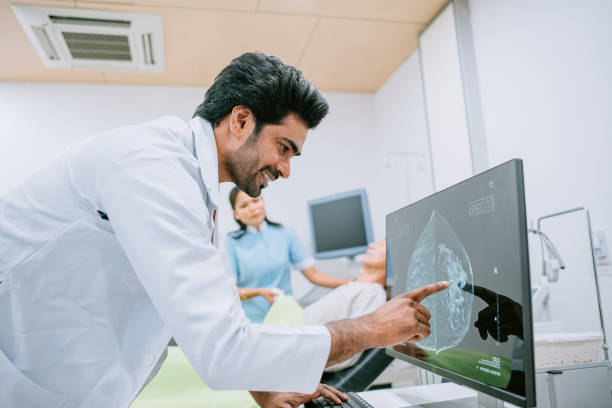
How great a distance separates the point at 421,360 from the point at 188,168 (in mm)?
753

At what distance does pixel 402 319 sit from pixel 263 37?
2.80 metres

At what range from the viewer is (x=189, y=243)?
32.6 inches

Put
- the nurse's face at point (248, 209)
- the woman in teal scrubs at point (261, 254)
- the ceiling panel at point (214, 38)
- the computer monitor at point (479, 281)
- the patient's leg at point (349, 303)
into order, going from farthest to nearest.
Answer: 1. the nurse's face at point (248, 209)
2. the woman in teal scrubs at point (261, 254)
3. the ceiling panel at point (214, 38)
4. the patient's leg at point (349, 303)
5. the computer monitor at point (479, 281)

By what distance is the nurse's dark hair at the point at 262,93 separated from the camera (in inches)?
50.4

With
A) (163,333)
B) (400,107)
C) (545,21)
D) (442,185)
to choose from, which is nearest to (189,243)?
(163,333)

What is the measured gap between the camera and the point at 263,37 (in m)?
3.28

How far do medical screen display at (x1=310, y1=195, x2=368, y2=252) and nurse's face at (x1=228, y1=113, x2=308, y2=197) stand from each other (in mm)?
2120

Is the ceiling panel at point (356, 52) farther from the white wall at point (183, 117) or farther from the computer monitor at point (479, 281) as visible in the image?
the computer monitor at point (479, 281)

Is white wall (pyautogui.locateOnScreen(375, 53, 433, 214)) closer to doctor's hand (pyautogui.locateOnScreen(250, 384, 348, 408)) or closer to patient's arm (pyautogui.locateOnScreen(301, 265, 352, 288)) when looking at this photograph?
patient's arm (pyautogui.locateOnScreen(301, 265, 352, 288))

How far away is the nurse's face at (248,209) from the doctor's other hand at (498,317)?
2.57m

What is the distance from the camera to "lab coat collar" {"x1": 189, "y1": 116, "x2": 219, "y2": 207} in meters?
1.12

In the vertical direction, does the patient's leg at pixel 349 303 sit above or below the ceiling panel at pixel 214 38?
below

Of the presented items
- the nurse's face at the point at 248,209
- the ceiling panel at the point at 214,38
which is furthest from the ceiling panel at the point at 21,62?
the nurse's face at the point at 248,209

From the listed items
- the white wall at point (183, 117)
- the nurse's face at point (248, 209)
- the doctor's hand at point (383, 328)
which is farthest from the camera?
the white wall at point (183, 117)
